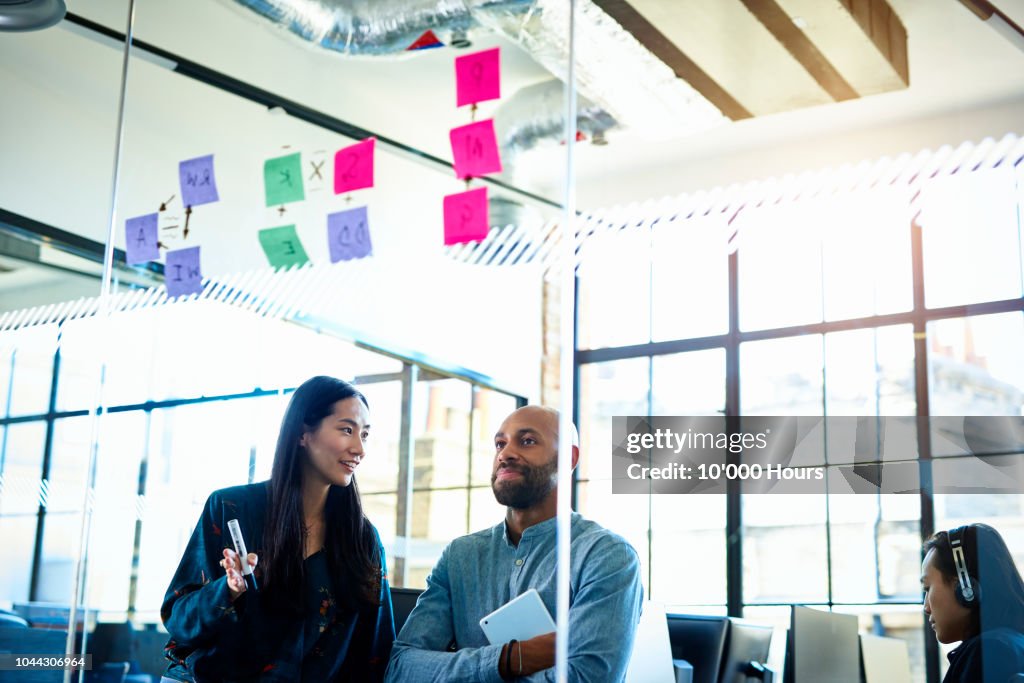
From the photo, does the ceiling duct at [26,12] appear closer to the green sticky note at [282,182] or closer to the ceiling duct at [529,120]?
the green sticky note at [282,182]

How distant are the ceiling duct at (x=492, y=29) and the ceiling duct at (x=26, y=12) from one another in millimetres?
941

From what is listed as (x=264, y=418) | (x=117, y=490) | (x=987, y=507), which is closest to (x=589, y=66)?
(x=264, y=418)

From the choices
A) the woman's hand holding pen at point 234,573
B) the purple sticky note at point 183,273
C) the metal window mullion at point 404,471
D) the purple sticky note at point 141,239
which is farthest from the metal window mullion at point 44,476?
the metal window mullion at point 404,471

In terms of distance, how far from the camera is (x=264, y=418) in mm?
4098

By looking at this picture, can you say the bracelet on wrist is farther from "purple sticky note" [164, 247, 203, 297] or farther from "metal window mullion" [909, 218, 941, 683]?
"metal window mullion" [909, 218, 941, 683]

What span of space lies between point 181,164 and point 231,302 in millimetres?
579

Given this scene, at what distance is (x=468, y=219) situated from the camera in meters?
3.89

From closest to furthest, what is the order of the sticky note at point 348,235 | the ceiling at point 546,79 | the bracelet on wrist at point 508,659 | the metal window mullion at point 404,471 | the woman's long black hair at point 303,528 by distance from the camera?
the bracelet on wrist at point 508,659
the woman's long black hair at point 303,528
the ceiling at point 546,79
the sticky note at point 348,235
the metal window mullion at point 404,471

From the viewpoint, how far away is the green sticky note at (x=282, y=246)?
4316mm

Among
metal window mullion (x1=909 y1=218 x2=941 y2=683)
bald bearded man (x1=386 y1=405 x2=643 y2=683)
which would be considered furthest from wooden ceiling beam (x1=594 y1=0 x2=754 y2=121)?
metal window mullion (x1=909 y1=218 x2=941 y2=683)

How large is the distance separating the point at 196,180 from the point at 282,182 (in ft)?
1.44

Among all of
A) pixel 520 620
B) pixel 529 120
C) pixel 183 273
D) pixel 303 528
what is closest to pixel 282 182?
pixel 183 273

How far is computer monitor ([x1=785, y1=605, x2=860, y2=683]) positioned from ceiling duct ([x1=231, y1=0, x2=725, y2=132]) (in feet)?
6.06

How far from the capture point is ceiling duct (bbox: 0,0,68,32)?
8.27 ft
